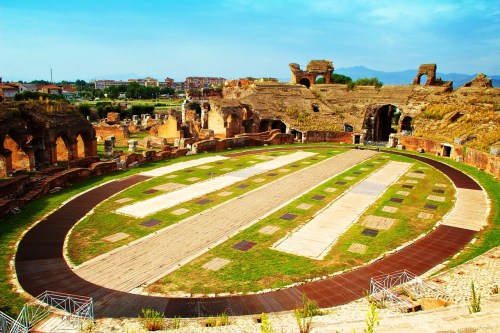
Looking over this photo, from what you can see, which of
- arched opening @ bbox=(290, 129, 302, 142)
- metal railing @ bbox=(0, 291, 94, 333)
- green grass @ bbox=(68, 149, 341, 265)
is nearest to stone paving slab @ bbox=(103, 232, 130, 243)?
green grass @ bbox=(68, 149, 341, 265)

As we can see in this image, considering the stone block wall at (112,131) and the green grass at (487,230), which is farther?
the stone block wall at (112,131)

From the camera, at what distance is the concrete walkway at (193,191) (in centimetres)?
1761

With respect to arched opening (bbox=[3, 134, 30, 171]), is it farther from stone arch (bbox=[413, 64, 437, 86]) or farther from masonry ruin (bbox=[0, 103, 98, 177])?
stone arch (bbox=[413, 64, 437, 86])

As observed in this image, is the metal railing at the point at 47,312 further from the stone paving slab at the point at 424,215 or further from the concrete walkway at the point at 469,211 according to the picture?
the concrete walkway at the point at 469,211

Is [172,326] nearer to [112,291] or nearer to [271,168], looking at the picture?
[112,291]

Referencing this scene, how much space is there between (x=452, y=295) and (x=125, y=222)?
12.3 metres

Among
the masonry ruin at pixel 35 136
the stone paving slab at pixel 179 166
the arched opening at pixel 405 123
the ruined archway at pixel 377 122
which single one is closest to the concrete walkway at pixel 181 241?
the stone paving slab at pixel 179 166

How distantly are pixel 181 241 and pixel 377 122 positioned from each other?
38.1 metres

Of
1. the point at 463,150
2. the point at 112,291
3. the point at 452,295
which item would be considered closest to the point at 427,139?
the point at 463,150

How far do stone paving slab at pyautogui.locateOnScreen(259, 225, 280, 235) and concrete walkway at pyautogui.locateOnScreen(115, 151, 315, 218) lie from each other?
5.24m

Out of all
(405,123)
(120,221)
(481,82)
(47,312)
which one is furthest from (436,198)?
(481,82)

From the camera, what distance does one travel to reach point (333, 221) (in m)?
16.4

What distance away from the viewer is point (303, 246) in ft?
45.0

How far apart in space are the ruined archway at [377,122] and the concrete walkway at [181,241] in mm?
25367
